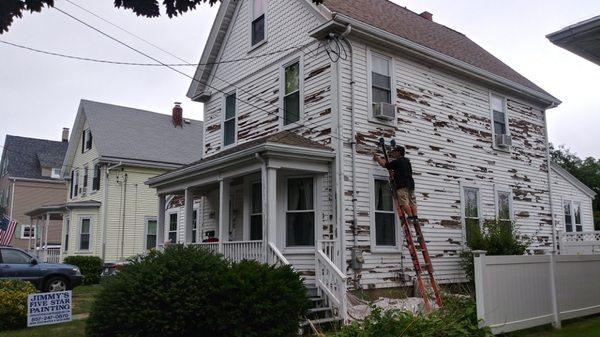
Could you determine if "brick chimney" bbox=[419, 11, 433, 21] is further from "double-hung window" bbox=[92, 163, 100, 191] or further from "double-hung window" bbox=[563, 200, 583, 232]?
"double-hung window" bbox=[92, 163, 100, 191]

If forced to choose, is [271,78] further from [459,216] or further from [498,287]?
[498,287]

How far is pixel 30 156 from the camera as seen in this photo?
42.0 m

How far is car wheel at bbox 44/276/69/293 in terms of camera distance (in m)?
15.7

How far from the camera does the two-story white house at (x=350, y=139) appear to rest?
37.0 feet

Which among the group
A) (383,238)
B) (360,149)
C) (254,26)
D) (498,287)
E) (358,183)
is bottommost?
(498,287)

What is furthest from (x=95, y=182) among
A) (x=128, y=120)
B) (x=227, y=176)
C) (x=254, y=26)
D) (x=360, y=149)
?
(x=360, y=149)

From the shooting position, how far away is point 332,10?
11.6m

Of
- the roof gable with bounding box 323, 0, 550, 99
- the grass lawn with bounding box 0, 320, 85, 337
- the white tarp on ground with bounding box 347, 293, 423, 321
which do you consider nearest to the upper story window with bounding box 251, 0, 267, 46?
the roof gable with bounding box 323, 0, 550, 99

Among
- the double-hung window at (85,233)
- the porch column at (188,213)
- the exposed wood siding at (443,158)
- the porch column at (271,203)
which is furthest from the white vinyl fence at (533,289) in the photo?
the double-hung window at (85,233)

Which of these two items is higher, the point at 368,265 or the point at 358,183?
the point at 358,183

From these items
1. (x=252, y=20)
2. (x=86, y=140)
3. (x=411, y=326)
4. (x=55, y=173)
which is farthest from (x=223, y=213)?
(x=55, y=173)

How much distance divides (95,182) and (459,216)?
19.2 meters

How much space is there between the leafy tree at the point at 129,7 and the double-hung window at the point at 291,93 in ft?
25.6

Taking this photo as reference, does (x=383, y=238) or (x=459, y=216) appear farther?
(x=459, y=216)
